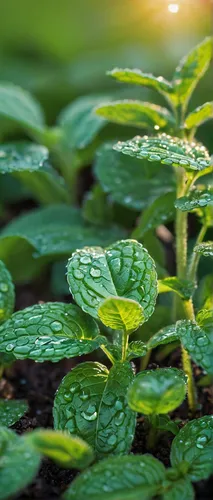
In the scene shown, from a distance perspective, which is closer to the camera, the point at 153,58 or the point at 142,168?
the point at 142,168

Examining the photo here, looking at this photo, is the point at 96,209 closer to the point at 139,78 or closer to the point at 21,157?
the point at 21,157

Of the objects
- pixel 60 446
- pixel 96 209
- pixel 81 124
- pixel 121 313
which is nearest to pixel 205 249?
pixel 121 313

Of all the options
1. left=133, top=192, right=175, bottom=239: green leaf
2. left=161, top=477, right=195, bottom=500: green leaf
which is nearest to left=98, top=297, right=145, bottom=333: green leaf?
left=161, top=477, right=195, bottom=500: green leaf

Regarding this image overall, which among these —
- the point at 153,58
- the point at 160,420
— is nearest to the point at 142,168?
the point at 160,420

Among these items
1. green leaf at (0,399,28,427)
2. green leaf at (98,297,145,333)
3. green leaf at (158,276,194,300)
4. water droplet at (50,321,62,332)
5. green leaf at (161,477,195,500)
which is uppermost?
green leaf at (158,276,194,300)

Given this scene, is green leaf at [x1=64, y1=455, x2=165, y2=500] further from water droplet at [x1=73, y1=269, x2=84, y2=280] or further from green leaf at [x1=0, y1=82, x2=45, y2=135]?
green leaf at [x1=0, y1=82, x2=45, y2=135]

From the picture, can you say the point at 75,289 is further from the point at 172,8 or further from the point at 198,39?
the point at 198,39

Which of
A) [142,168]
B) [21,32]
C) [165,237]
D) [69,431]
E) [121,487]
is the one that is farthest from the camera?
[21,32]
